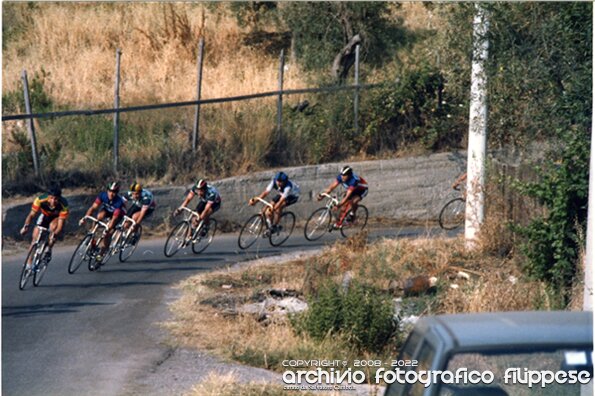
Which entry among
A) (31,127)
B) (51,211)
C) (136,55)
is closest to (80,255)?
(51,211)

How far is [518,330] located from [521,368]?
0.68 metres

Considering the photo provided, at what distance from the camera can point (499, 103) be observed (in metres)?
13.1

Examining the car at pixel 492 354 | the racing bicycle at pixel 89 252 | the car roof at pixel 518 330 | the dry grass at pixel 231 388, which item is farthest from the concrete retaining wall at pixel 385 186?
the car roof at pixel 518 330

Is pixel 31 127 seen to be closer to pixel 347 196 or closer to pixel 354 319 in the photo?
pixel 347 196

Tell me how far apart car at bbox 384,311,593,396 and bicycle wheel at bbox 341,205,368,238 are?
13.5m

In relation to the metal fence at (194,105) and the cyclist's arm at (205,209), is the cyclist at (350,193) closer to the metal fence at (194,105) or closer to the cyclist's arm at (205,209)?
the cyclist's arm at (205,209)

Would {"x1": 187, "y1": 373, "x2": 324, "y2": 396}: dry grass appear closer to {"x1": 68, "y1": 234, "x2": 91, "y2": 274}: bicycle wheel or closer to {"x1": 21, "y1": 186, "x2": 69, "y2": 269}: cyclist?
{"x1": 21, "y1": 186, "x2": 69, "y2": 269}: cyclist

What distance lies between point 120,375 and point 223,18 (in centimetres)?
1910

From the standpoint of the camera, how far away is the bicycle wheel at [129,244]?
16.1m

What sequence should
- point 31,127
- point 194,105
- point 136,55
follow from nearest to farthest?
point 31,127
point 194,105
point 136,55

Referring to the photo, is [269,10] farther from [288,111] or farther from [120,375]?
[120,375]

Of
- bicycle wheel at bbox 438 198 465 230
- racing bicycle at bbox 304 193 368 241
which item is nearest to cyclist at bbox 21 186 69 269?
racing bicycle at bbox 304 193 368 241

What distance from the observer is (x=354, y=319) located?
10.4 m

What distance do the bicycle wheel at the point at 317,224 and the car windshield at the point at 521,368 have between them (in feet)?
43.3
